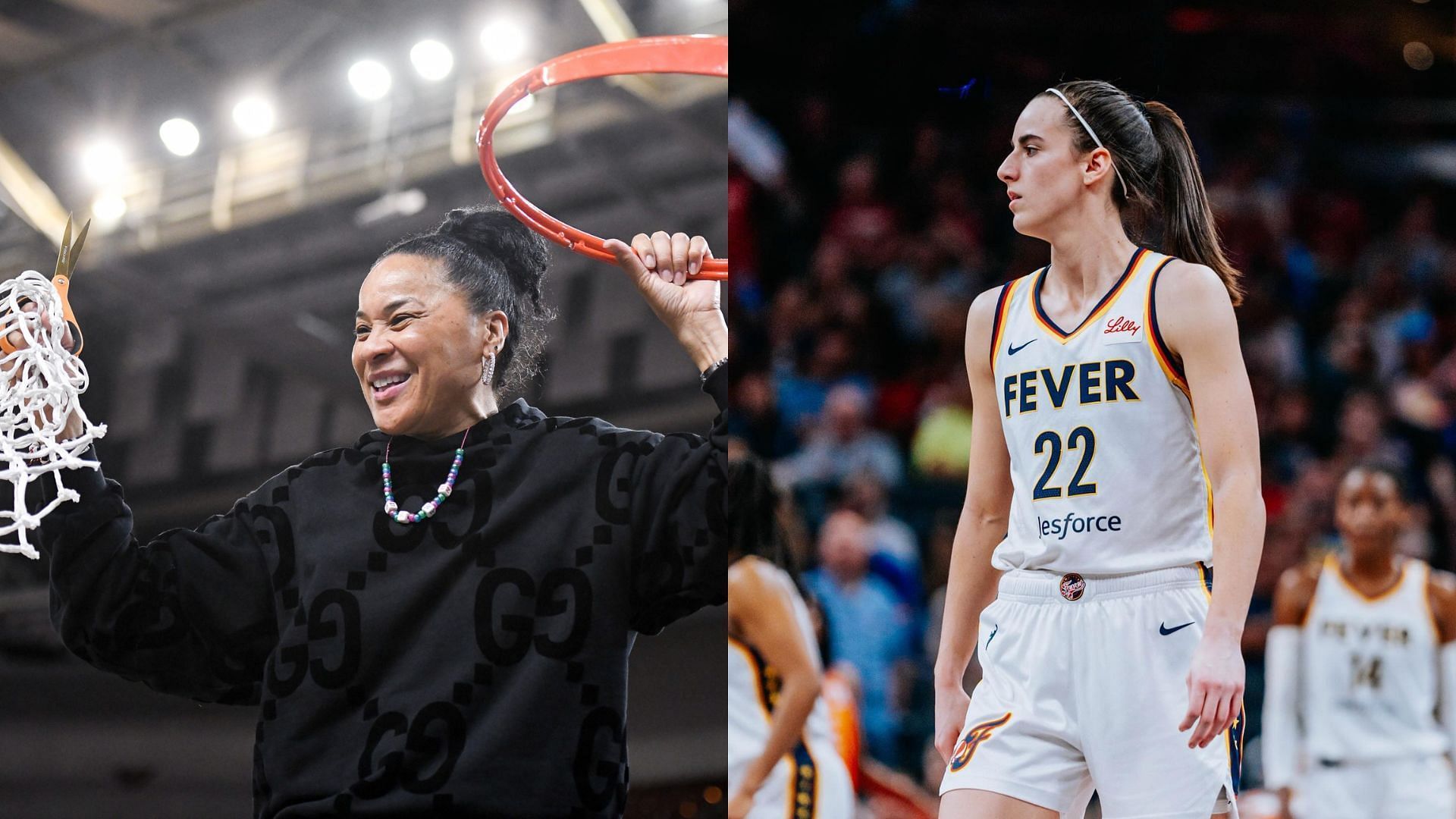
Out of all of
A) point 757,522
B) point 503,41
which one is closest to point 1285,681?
point 757,522

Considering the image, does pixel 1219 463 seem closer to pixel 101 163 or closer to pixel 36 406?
pixel 36 406

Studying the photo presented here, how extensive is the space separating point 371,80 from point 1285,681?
10.6 feet

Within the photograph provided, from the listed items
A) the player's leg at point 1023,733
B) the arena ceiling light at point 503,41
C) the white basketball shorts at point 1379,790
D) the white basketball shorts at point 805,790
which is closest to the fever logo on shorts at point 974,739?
the player's leg at point 1023,733

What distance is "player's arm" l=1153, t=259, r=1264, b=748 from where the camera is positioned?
192 cm

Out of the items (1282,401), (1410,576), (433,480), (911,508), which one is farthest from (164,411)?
(1282,401)

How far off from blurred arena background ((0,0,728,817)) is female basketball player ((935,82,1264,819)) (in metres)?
0.64

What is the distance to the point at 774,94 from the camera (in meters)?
5.21

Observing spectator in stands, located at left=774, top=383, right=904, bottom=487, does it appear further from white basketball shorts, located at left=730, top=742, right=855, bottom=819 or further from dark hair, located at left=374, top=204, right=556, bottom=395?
dark hair, located at left=374, top=204, right=556, bottom=395

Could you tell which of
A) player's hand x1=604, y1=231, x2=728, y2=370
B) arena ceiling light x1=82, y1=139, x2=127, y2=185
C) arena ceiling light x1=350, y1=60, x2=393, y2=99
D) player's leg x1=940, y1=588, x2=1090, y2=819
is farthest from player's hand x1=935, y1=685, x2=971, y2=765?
arena ceiling light x1=82, y1=139, x2=127, y2=185

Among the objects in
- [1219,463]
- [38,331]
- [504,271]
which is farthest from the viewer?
[38,331]

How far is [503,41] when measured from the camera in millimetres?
2869

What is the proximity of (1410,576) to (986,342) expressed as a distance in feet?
9.15

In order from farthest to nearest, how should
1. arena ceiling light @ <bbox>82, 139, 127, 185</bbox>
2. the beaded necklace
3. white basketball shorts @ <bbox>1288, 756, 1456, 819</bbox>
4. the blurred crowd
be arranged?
the blurred crowd < white basketball shorts @ <bbox>1288, 756, 1456, 819</bbox> < arena ceiling light @ <bbox>82, 139, 127, 185</bbox> < the beaded necklace

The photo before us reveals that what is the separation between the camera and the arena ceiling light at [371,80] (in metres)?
2.95
